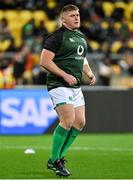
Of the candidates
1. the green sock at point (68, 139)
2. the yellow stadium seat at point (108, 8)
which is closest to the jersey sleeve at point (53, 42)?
the green sock at point (68, 139)

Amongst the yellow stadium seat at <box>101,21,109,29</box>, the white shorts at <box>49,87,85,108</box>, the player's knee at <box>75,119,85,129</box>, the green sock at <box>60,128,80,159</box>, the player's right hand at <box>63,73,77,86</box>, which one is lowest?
the yellow stadium seat at <box>101,21,109,29</box>

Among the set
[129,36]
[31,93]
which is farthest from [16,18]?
[31,93]

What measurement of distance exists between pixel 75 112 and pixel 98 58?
39.2 ft

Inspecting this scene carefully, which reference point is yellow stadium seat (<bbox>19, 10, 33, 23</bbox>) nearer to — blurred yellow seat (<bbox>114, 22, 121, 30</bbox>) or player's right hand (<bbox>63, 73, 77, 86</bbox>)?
blurred yellow seat (<bbox>114, 22, 121, 30</bbox>)

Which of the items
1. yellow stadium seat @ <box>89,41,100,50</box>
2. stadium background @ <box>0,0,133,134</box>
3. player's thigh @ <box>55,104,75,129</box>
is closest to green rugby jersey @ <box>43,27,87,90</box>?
player's thigh @ <box>55,104,75,129</box>

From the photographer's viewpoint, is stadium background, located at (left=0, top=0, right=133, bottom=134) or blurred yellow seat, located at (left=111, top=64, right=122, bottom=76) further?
blurred yellow seat, located at (left=111, top=64, right=122, bottom=76)

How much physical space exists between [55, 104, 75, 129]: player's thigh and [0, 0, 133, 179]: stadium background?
0.70 meters

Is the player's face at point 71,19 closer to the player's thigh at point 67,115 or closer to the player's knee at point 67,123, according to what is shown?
the player's thigh at point 67,115

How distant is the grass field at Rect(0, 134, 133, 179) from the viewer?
10.4 meters

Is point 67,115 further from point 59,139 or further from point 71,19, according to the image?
point 71,19

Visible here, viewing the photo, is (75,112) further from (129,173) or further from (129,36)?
(129,36)

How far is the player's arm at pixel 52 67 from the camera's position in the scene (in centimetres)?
1027

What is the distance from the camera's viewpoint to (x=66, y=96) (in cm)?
1040

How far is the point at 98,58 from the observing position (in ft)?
73.6
